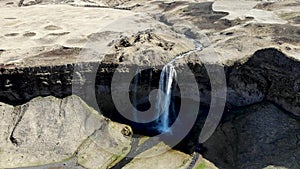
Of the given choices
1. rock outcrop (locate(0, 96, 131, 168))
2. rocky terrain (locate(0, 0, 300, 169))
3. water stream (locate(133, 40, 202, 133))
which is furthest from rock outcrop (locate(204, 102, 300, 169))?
rock outcrop (locate(0, 96, 131, 168))

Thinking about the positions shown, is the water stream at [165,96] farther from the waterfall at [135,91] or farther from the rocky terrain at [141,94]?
the rocky terrain at [141,94]

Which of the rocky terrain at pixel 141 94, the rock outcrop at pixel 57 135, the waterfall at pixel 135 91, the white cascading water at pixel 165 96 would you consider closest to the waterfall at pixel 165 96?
the white cascading water at pixel 165 96

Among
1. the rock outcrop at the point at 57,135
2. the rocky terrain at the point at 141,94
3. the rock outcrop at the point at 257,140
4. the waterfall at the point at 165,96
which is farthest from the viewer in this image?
the waterfall at the point at 165,96

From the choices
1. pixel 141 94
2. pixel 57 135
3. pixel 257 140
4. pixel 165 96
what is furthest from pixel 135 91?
pixel 257 140

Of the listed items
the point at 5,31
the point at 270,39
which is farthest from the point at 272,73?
the point at 5,31

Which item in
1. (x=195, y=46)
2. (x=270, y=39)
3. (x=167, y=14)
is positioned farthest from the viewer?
(x=167, y=14)

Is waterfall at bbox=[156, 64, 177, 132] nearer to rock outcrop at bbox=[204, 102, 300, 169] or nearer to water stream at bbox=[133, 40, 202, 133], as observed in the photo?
water stream at bbox=[133, 40, 202, 133]

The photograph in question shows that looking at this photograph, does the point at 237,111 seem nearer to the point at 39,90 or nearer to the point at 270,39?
the point at 270,39

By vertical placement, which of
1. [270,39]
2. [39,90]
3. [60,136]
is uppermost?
[270,39]
